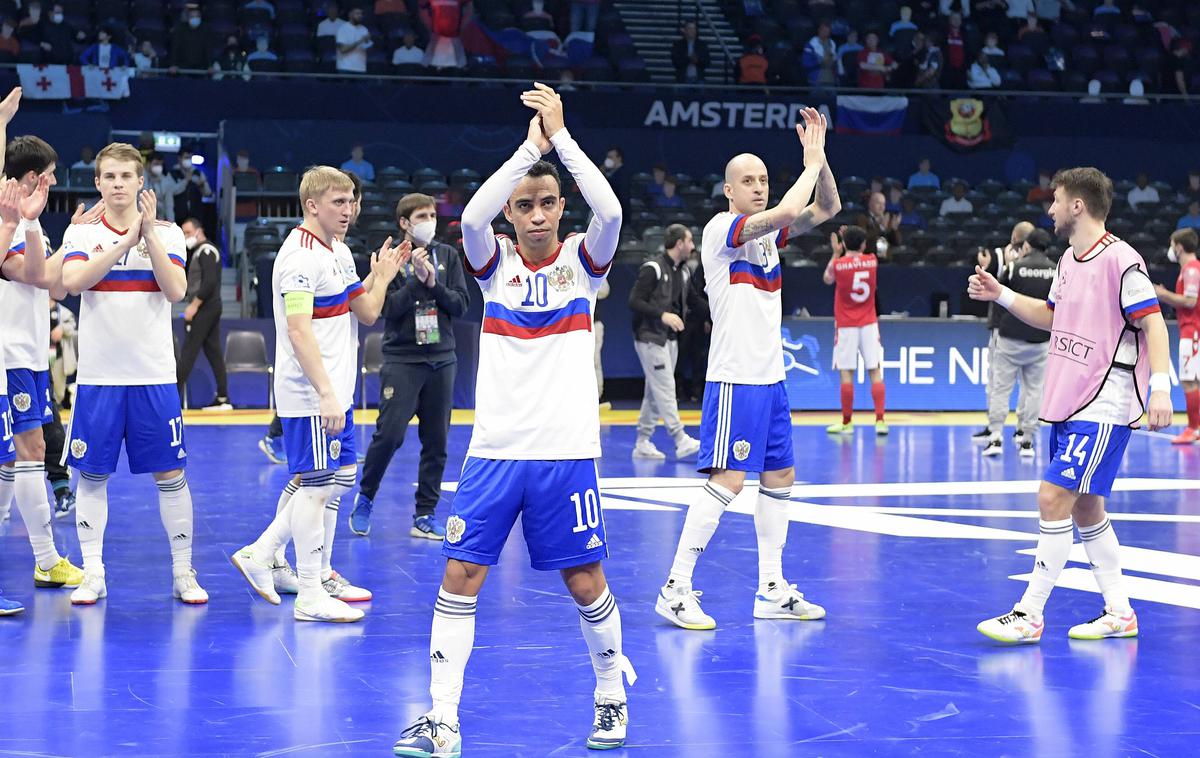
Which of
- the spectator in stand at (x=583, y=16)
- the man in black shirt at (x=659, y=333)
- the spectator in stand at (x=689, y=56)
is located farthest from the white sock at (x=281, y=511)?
the spectator in stand at (x=583, y=16)

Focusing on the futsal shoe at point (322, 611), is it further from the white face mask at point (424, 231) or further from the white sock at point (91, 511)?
the white face mask at point (424, 231)

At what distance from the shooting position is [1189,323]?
13344 millimetres

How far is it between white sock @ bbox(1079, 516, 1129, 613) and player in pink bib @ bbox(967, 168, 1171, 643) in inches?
1.1

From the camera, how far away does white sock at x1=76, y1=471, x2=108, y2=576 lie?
648cm

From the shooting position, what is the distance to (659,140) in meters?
21.2

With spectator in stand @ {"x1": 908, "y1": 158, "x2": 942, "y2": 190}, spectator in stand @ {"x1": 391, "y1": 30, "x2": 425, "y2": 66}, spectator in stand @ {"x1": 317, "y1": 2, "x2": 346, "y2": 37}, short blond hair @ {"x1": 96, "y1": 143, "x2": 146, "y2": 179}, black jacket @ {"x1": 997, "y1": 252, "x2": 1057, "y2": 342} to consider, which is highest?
spectator in stand @ {"x1": 317, "y1": 2, "x2": 346, "y2": 37}

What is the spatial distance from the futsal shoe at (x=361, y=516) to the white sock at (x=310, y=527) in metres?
2.00

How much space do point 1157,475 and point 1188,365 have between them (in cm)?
253

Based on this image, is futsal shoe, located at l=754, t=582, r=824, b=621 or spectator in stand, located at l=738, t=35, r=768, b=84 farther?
spectator in stand, located at l=738, t=35, r=768, b=84

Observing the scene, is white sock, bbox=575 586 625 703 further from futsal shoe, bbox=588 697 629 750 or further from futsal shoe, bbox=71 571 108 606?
futsal shoe, bbox=71 571 108 606

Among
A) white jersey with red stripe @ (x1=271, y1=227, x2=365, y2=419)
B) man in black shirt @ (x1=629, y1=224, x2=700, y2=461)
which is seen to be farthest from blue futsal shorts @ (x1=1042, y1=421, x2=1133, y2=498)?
man in black shirt @ (x1=629, y1=224, x2=700, y2=461)

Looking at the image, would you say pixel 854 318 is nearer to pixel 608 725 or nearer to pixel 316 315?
pixel 316 315

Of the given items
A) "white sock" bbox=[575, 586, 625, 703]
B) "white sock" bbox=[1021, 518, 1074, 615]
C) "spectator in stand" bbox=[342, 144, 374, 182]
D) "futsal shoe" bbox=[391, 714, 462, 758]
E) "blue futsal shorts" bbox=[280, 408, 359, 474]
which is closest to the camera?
"futsal shoe" bbox=[391, 714, 462, 758]

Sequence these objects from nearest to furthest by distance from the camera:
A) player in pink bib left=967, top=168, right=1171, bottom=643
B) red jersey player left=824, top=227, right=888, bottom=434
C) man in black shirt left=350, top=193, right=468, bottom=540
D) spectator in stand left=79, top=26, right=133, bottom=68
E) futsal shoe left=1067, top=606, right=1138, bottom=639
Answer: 1. player in pink bib left=967, top=168, right=1171, bottom=643
2. futsal shoe left=1067, top=606, right=1138, bottom=639
3. man in black shirt left=350, top=193, right=468, bottom=540
4. red jersey player left=824, top=227, right=888, bottom=434
5. spectator in stand left=79, top=26, right=133, bottom=68
